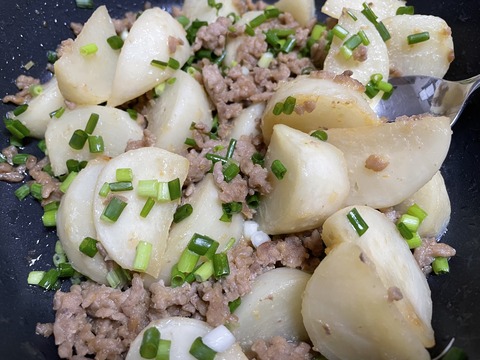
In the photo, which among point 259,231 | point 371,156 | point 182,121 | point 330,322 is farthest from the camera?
point 182,121

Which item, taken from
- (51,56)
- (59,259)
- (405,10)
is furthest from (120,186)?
(405,10)

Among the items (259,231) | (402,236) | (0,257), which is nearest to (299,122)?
(259,231)

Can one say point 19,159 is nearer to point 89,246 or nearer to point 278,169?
point 89,246

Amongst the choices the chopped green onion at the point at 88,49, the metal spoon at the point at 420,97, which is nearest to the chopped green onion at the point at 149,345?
the chopped green onion at the point at 88,49

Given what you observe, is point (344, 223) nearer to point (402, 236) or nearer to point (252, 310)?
point (402, 236)

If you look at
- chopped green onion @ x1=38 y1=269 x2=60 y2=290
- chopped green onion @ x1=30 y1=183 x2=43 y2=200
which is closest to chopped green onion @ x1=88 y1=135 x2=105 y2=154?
chopped green onion @ x1=30 y1=183 x2=43 y2=200
